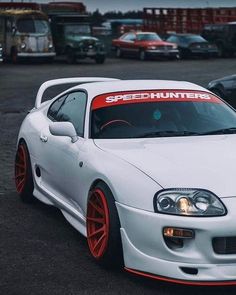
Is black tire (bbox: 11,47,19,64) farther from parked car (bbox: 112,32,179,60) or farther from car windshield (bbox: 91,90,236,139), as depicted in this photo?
car windshield (bbox: 91,90,236,139)

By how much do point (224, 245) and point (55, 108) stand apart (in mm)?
3046

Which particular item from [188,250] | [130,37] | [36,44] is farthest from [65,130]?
[130,37]

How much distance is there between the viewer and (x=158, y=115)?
6.50m

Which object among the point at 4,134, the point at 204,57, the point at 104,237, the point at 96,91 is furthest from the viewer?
the point at 204,57

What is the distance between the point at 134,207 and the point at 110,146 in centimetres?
99

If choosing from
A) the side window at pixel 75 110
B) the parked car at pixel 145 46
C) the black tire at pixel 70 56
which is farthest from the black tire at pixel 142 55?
the side window at pixel 75 110

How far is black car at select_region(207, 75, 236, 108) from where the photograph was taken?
1350 centimetres

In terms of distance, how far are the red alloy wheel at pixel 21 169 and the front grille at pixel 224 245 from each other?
314cm

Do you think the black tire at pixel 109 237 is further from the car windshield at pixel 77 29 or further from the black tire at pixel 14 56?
the car windshield at pixel 77 29

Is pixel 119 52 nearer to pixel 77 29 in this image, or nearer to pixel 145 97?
pixel 77 29

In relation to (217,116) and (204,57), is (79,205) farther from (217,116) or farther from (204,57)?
(204,57)

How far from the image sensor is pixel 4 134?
12.8 metres

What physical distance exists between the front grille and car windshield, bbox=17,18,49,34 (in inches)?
1115

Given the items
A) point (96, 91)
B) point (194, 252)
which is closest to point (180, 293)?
point (194, 252)
